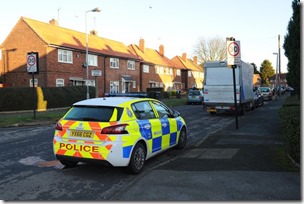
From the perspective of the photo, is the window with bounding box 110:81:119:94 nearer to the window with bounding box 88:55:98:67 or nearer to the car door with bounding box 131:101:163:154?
the window with bounding box 88:55:98:67

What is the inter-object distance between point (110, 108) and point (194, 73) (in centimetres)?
6138

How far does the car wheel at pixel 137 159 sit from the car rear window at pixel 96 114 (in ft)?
2.42

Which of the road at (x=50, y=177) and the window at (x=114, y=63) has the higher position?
the window at (x=114, y=63)

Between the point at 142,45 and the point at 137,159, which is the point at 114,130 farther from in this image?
the point at 142,45

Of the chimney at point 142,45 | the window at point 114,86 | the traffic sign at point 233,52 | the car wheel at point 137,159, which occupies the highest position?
the chimney at point 142,45

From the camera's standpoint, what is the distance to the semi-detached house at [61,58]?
94.8 feet

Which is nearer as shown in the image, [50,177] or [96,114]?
[50,177]

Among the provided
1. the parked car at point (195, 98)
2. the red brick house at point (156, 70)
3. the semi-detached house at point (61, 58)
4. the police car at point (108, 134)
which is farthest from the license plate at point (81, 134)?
the red brick house at point (156, 70)

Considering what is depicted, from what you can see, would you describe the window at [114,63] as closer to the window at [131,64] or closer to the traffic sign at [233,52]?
the window at [131,64]

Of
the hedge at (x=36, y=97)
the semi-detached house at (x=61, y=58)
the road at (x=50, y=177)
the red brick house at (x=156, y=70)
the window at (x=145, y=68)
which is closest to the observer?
the road at (x=50, y=177)

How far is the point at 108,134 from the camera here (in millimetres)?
5883

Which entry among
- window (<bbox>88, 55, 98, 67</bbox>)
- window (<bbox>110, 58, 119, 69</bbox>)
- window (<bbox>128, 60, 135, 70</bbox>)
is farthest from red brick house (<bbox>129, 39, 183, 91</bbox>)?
window (<bbox>88, 55, 98, 67</bbox>)

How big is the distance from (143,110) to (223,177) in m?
2.22

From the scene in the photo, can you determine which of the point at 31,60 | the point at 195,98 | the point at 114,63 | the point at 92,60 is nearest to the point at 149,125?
the point at 31,60
